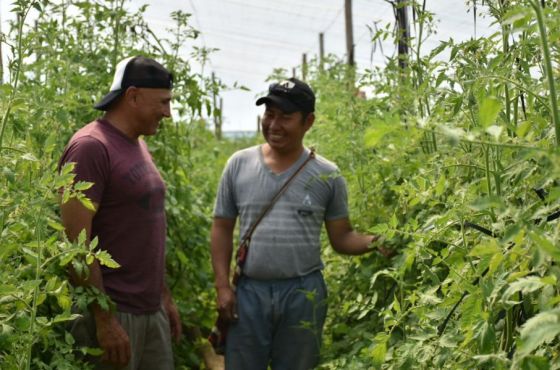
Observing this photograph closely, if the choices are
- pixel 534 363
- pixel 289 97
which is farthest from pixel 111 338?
pixel 534 363

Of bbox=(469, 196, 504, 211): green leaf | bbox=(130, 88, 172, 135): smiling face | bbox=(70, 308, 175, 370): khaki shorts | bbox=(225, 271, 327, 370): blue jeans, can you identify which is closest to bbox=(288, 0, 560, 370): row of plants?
bbox=(469, 196, 504, 211): green leaf

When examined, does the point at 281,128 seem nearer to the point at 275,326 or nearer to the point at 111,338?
the point at 275,326

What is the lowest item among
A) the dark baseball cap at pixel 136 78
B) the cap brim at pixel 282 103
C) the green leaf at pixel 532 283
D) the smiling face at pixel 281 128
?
the green leaf at pixel 532 283

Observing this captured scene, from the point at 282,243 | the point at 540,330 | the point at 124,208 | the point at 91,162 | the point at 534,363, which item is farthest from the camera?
the point at 282,243

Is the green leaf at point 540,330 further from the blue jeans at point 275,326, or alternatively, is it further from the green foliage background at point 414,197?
the blue jeans at point 275,326

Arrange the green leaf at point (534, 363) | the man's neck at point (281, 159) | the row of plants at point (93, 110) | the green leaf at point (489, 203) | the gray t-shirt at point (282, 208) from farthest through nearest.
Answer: the man's neck at point (281, 159) → the gray t-shirt at point (282, 208) → the row of plants at point (93, 110) → the green leaf at point (534, 363) → the green leaf at point (489, 203)

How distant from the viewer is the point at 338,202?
367cm

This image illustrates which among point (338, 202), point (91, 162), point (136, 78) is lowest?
point (338, 202)

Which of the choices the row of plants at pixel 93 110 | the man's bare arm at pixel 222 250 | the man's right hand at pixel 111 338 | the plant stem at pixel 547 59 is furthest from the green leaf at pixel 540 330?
the man's bare arm at pixel 222 250

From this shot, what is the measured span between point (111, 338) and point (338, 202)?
3.98 feet

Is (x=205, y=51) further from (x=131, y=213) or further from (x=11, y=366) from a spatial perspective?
(x=11, y=366)

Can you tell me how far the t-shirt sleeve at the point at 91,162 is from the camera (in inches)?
118

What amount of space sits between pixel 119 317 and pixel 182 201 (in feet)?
4.94

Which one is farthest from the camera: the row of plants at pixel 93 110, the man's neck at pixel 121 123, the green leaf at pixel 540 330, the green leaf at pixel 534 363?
the man's neck at pixel 121 123
